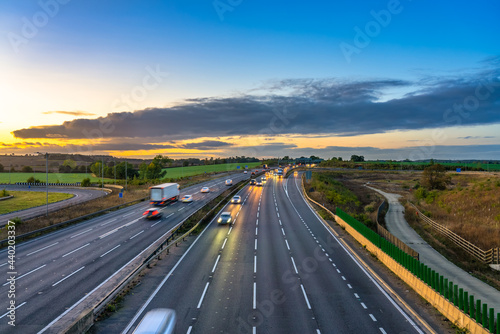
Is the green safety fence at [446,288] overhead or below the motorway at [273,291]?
overhead

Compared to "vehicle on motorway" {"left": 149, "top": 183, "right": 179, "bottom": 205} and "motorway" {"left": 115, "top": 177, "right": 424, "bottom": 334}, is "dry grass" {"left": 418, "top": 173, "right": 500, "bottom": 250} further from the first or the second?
"vehicle on motorway" {"left": 149, "top": 183, "right": 179, "bottom": 205}

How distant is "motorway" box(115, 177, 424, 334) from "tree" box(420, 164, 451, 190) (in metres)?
67.1

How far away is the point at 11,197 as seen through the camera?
79.8 meters

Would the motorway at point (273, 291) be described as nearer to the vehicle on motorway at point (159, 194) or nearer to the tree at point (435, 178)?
the vehicle on motorway at point (159, 194)

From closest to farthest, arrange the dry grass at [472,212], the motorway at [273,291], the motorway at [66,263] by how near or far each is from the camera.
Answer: the motorway at [273,291] < the motorway at [66,263] < the dry grass at [472,212]

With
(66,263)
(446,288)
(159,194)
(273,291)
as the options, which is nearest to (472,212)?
(446,288)

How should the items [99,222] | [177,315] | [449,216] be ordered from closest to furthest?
1. [177,315]
2. [99,222]
3. [449,216]

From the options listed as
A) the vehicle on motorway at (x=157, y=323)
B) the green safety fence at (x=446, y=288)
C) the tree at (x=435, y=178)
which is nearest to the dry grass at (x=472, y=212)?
the tree at (x=435, y=178)

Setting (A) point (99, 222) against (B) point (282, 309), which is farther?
(A) point (99, 222)

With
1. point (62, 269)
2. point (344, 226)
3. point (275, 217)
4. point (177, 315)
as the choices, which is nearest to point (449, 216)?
point (344, 226)

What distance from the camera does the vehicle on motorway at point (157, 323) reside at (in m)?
12.0

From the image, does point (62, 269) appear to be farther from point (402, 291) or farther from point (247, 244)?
point (402, 291)

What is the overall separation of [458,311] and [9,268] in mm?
29750

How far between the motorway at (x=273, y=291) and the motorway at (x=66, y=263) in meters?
4.55
